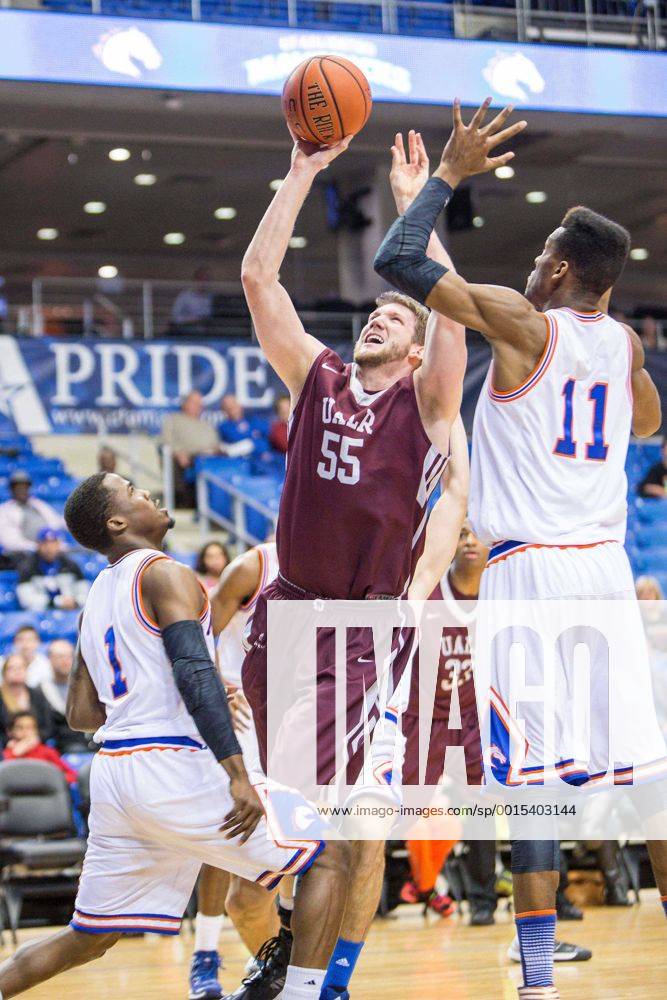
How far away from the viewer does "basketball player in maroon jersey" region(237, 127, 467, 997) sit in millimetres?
4387

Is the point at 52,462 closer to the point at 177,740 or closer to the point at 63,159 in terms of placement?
the point at 63,159

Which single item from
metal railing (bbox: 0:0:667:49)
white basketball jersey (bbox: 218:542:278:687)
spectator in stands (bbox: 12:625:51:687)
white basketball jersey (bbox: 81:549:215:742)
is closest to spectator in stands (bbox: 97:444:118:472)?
spectator in stands (bbox: 12:625:51:687)

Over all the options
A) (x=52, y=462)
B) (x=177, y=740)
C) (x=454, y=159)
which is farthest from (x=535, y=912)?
(x=52, y=462)

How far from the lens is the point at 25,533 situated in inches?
494

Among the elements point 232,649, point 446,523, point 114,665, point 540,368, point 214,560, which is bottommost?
point 232,649

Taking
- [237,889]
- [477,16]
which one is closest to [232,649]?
[237,889]

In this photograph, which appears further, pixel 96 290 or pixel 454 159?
pixel 96 290

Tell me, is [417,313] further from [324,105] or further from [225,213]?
[225,213]

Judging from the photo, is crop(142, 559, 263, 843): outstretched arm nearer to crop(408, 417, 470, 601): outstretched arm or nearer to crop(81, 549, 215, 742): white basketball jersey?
crop(81, 549, 215, 742): white basketball jersey

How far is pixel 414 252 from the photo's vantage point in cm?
402

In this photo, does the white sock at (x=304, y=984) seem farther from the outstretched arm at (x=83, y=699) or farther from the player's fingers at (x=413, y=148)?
the player's fingers at (x=413, y=148)

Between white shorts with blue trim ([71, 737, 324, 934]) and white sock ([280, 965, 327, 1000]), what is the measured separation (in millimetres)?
275

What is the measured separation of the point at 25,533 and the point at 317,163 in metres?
8.68

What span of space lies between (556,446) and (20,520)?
358 inches
